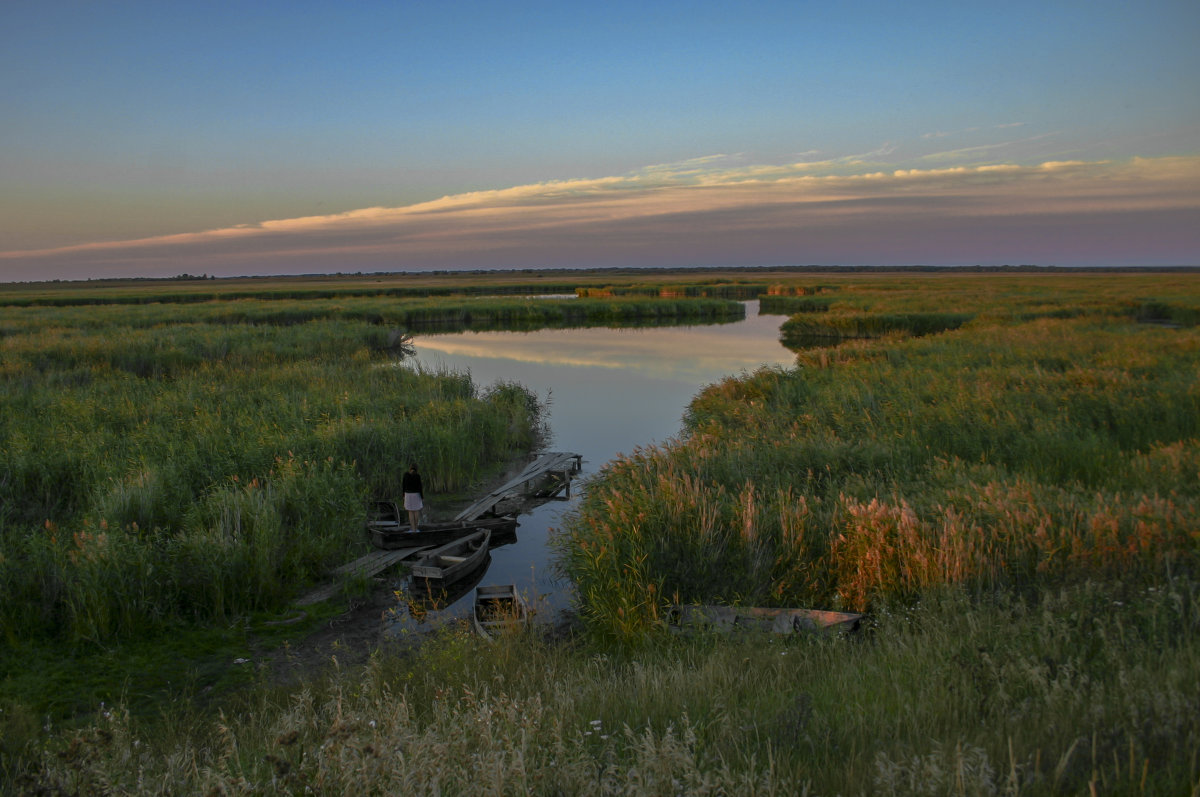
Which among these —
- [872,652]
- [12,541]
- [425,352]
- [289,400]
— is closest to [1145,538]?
[872,652]

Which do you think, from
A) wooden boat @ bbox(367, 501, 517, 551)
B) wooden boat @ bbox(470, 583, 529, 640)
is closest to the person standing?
wooden boat @ bbox(367, 501, 517, 551)

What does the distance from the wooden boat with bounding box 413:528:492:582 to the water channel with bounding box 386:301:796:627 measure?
34cm

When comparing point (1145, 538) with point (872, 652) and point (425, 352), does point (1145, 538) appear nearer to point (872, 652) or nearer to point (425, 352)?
point (872, 652)

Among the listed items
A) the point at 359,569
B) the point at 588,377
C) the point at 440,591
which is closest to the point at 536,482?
the point at 440,591

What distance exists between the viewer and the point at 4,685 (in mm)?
6902

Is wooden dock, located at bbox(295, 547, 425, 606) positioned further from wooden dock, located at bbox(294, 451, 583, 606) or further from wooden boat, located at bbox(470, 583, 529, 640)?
wooden boat, located at bbox(470, 583, 529, 640)

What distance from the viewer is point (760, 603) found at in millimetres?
7559

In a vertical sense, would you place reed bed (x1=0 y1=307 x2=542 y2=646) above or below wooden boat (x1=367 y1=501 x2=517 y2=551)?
above

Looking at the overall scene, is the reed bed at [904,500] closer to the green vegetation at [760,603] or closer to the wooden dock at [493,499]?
the green vegetation at [760,603]

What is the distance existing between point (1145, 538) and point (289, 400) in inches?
675

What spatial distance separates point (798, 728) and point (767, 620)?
9.81ft

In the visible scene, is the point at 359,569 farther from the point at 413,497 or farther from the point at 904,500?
the point at 904,500

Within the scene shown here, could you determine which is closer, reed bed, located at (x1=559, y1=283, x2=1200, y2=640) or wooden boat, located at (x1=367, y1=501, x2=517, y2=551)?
reed bed, located at (x1=559, y1=283, x2=1200, y2=640)

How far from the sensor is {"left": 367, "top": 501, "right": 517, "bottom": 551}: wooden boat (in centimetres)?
1173
